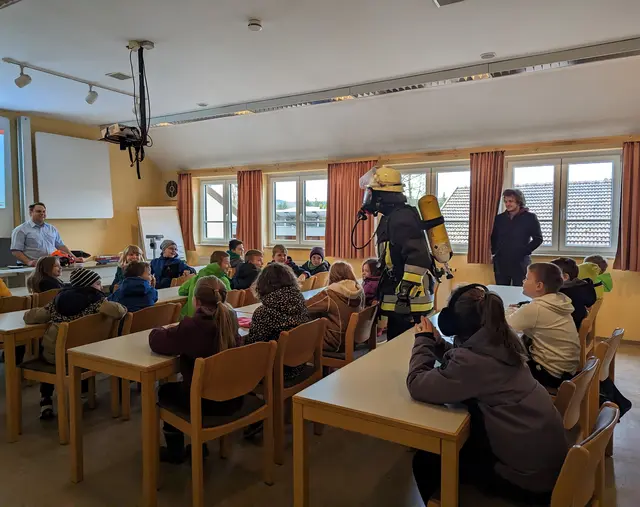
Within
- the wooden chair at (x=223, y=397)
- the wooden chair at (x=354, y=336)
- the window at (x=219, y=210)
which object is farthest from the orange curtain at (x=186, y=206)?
the wooden chair at (x=223, y=397)

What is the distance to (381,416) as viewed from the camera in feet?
4.96

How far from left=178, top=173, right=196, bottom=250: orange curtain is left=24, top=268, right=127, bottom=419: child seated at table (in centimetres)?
541

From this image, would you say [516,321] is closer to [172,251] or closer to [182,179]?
[172,251]

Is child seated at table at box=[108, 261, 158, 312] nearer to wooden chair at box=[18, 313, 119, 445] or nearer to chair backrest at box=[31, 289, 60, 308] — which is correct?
wooden chair at box=[18, 313, 119, 445]

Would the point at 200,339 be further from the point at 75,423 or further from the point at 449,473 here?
the point at 449,473

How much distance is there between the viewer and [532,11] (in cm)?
321

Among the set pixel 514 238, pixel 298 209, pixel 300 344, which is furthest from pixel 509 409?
pixel 298 209

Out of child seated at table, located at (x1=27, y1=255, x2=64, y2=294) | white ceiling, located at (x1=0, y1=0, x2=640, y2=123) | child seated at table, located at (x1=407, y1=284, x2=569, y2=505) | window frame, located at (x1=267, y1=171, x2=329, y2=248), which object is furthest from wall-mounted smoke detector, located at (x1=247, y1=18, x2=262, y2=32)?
window frame, located at (x1=267, y1=171, x2=329, y2=248)

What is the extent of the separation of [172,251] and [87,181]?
117 inches

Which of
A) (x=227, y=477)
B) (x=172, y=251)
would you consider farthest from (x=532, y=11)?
(x=172, y=251)

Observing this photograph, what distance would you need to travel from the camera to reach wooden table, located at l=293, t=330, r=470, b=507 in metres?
1.43

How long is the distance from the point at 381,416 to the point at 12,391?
7.76 ft

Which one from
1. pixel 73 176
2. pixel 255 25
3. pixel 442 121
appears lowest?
pixel 73 176

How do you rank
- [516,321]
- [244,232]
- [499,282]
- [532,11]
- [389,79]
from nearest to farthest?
1. [516,321]
2. [532,11]
3. [389,79]
4. [499,282]
5. [244,232]
